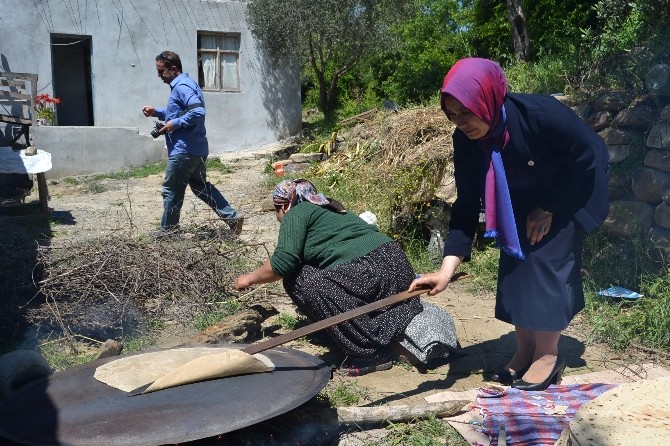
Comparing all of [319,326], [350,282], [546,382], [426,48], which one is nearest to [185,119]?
[350,282]

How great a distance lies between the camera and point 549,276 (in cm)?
339

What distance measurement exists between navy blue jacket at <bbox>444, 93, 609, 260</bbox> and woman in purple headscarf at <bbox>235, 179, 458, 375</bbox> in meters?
0.85

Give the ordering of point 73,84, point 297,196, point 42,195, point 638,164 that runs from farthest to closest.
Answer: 1. point 73,84
2. point 42,195
3. point 638,164
4. point 297,196

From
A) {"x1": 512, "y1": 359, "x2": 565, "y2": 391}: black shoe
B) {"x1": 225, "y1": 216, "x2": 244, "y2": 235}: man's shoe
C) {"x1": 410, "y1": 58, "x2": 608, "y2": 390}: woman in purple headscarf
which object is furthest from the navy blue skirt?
{"x1": 225, "y1": 216, "x2": 244, "y2": 235}: man's shoe

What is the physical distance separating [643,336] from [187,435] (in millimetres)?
3019

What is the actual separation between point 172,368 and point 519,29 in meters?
10.6

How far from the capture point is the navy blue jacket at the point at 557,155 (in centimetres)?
313

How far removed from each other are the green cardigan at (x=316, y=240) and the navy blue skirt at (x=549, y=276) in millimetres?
933

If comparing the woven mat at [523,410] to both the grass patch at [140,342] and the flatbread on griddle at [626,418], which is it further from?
the grass patch at [140,342]

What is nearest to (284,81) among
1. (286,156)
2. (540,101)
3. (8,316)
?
(286,156)

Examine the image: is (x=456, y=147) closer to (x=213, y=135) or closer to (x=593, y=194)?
(x=593, y=194)

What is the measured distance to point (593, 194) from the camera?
3271mm

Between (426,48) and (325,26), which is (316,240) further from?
(426,48)

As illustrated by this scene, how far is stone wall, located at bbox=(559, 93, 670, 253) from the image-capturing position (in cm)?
498
